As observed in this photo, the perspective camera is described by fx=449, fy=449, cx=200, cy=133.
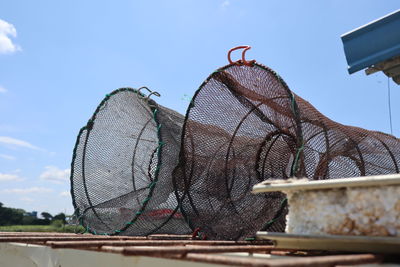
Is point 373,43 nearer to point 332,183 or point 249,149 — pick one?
point 332,183

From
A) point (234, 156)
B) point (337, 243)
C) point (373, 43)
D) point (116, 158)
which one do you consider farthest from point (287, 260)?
point (116, 158)

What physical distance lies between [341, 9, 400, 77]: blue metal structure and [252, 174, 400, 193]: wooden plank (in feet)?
5.05

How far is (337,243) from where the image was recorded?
7.32 ft

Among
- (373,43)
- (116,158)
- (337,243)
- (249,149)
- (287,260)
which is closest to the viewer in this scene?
(287,260)

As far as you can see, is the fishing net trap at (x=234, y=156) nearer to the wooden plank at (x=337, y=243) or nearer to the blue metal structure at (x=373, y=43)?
the blue metal structure at (x=373, y=43)

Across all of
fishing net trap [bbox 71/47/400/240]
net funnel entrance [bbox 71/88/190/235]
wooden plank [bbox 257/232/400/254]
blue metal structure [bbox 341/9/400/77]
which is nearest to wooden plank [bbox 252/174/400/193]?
wooden plank [bbox 257/232/400/254]

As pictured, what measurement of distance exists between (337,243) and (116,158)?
4.52 meters

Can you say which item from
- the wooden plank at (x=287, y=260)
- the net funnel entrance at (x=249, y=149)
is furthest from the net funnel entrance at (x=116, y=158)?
the wooden plank at (x=287, y=260)

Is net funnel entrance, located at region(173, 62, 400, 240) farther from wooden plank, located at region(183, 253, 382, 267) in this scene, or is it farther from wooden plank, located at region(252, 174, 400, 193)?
wooden plank, located at region(183, 253, 382, 267)

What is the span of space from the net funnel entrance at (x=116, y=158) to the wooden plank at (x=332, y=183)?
8.99 feet

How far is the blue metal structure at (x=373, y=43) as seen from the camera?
3.40 m

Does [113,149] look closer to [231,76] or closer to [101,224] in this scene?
[101,224]

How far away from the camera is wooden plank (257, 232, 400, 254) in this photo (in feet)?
6.70

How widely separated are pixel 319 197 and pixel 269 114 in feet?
8.24
